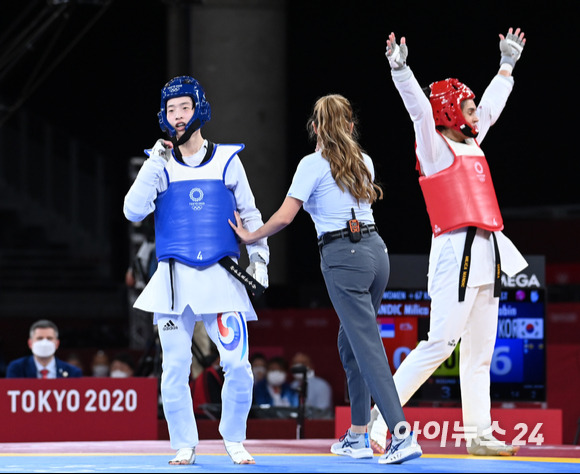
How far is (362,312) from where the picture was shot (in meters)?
5.04

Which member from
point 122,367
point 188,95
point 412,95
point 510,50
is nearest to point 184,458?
point 188,95

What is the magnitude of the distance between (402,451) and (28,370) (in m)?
4.81

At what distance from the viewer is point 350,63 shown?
67.1 feet

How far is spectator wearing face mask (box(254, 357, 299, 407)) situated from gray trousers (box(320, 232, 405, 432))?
222 inches

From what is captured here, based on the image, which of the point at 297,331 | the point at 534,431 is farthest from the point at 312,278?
the point at 534,431

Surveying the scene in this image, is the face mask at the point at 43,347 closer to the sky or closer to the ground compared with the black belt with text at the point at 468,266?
closer to the ground

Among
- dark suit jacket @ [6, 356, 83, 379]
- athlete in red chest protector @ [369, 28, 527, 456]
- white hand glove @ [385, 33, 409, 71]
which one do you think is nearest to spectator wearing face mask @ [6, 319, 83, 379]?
dark suit jacket @ [6, 356, 83, 379]

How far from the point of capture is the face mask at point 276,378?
1092cm

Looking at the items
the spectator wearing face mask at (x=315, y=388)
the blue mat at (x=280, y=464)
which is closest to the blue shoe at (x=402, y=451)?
the blue mat at (x=280, y=464)

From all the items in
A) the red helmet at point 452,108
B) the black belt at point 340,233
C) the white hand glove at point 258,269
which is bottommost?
the white hand glove at point 258,269

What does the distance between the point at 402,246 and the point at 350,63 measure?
349 centimetres

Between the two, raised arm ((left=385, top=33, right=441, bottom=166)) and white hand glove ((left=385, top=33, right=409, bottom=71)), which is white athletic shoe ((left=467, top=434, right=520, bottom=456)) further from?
white hand glove ((left=385, top=33, right=409, bottom=71))

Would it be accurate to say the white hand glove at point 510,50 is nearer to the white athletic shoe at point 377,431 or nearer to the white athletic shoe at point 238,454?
the white athletic shoe at point 377,431

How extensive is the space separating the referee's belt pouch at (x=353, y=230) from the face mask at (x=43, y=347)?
431 cm
